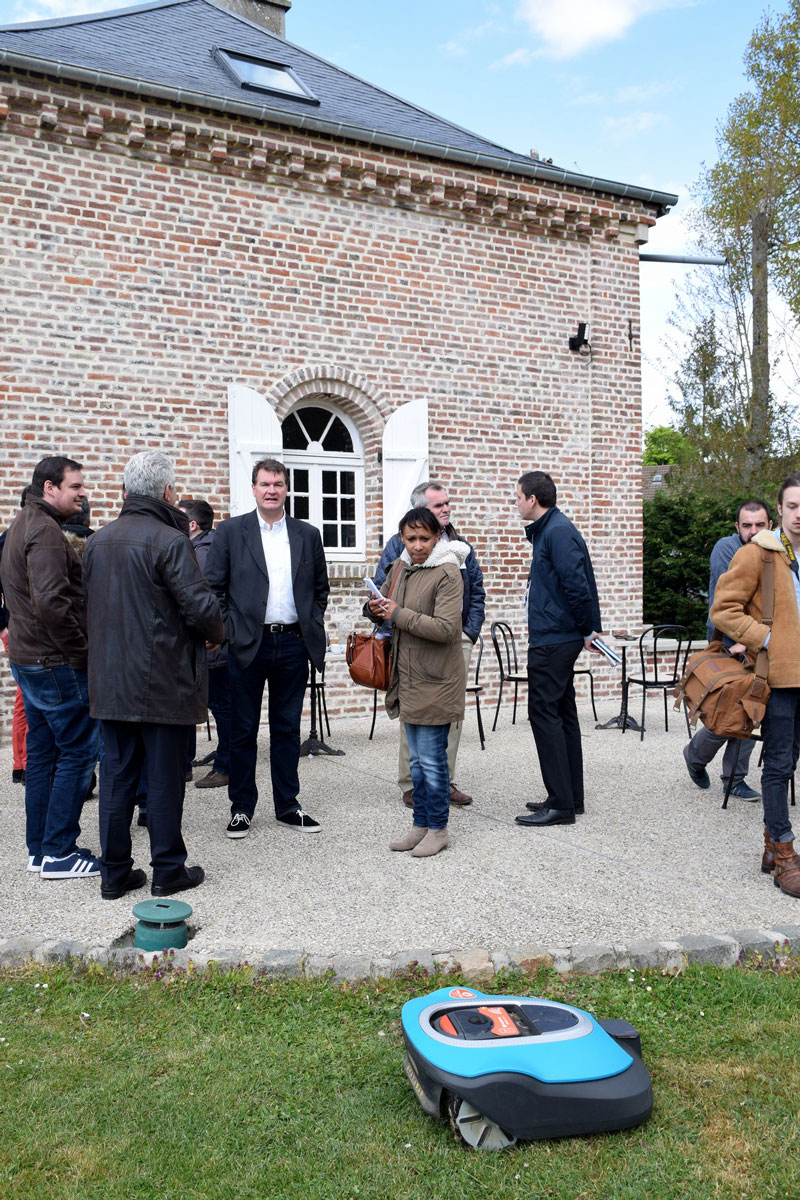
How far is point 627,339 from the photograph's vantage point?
36.7 feet

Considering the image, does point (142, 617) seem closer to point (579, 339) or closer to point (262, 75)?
point (579, 339)

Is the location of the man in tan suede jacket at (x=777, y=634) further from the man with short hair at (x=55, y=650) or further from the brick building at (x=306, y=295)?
the brick building at (x=306, y=295)

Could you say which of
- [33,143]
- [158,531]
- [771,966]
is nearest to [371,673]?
[158,531]

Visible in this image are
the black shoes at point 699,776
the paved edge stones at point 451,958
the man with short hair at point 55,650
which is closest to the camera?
the paved edge stones at point 451,958

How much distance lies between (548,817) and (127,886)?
8.09 feet

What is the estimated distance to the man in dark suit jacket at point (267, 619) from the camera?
17.5ft

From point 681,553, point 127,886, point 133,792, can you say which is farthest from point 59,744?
point 681,553

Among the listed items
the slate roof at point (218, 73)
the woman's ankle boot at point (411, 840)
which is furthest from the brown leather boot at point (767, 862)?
the slate roof at point (218, 73)

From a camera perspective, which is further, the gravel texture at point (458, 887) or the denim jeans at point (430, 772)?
the denim jeans at point (430, 772)

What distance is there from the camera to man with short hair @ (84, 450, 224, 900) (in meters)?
4.32

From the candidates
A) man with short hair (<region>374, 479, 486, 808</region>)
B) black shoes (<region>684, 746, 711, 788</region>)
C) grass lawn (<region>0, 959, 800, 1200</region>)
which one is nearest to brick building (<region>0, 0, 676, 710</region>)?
man with short hair (<region>374, 479, 486, 808</region>)

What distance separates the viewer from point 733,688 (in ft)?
15.2

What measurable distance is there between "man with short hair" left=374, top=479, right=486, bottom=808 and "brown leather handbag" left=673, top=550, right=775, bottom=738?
1.56 m

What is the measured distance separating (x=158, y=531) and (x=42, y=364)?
4.71 m
